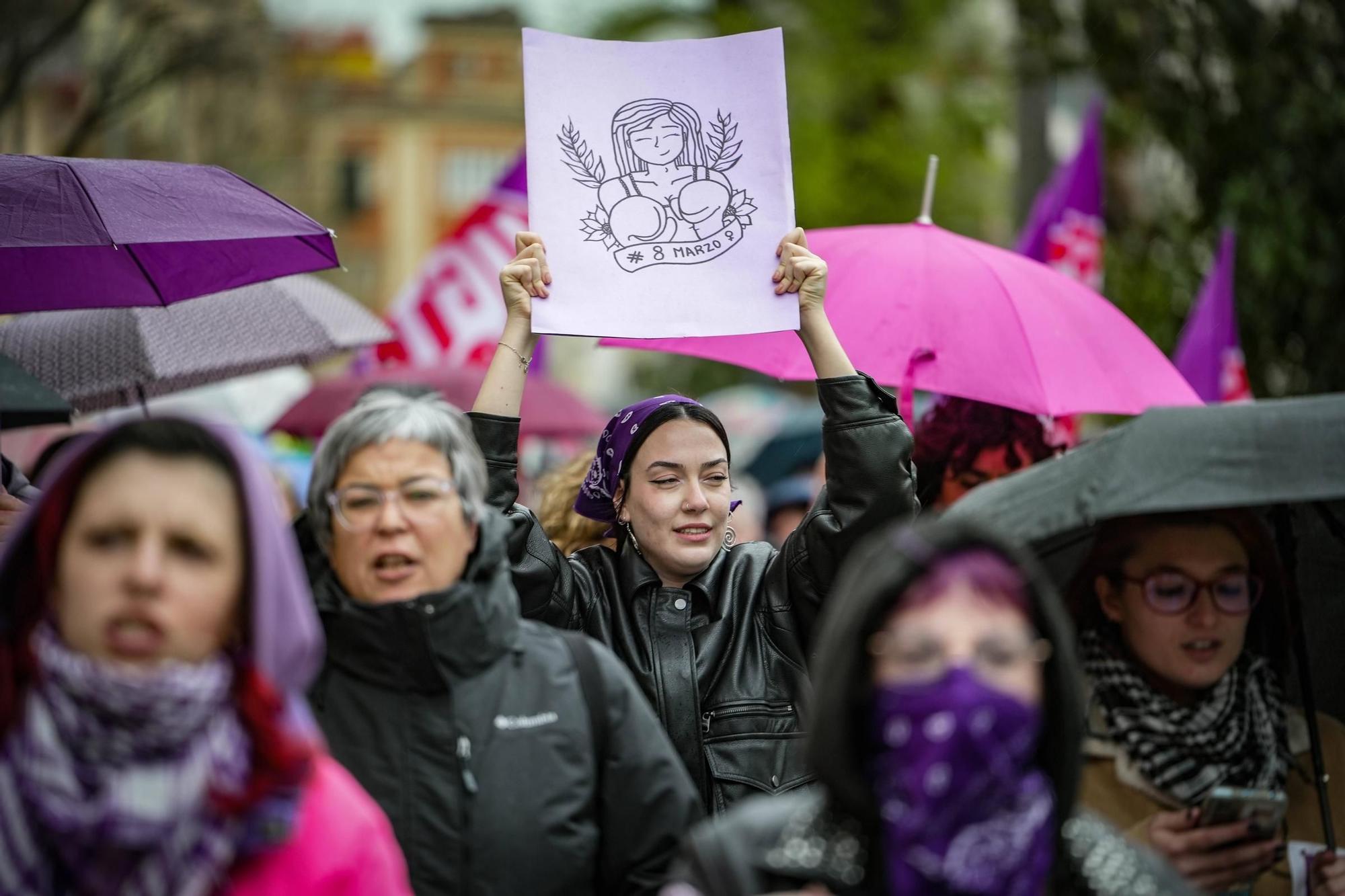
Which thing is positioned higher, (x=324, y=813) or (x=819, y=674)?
(x=819, y=674)

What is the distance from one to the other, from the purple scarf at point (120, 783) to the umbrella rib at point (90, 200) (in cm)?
206

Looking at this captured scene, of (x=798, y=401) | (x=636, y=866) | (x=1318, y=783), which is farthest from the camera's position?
(x=798, y=401)

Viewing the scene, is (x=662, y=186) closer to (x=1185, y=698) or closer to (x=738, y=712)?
(x=738, y=712)

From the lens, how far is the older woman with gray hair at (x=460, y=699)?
297 centimetres

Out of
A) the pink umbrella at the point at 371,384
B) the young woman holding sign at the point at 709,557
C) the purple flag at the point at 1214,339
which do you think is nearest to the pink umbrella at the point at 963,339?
the young woman holding sign at the point at 709,557

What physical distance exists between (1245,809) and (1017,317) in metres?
2.00

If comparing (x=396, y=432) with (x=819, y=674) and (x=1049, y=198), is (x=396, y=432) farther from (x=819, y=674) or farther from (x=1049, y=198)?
(x=1049, y=198)

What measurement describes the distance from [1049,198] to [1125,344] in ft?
9.58

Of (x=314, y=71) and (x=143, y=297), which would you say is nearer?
(x=143, y=297)

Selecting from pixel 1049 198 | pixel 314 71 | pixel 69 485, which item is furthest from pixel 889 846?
pixel 314 71

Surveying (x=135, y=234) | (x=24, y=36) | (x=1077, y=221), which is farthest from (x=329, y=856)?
(x=24, y=36)

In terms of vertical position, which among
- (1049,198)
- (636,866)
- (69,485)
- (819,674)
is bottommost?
(636,866)

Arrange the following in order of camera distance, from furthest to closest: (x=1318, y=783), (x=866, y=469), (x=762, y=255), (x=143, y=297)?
(x=143, y=297), (x=762, y=255), (x=866, y=469), (x=1318, y=783)

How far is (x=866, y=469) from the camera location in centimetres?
385
